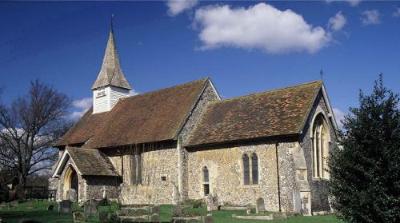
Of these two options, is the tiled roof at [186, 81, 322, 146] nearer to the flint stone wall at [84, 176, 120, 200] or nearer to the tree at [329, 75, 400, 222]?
the flint stone wall at [84, 176, 120, 200]

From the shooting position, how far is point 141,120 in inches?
1548

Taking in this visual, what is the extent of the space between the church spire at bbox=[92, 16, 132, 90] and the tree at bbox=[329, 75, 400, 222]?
32.2 meters

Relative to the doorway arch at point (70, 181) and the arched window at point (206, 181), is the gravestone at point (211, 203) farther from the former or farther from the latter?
the doorway arch at point (70, 181)

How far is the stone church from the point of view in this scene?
30.1 meters

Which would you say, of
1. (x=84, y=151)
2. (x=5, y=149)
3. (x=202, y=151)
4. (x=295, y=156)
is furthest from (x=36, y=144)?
(x=295, y=156)

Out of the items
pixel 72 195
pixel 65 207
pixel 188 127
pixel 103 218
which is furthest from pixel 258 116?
pixel 72 195

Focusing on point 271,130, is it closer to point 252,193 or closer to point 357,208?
point 252,193

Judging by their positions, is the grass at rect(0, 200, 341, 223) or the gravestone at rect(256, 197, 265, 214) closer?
the grass at rect(0, 200, 341, 223)

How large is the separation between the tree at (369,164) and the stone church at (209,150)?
467 inches

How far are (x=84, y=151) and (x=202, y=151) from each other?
10.3 metres

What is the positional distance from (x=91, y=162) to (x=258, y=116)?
45.1ft

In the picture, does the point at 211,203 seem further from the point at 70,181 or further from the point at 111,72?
the point at 111,72

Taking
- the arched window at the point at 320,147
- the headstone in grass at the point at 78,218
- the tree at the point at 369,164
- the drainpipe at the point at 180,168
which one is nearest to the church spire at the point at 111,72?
the drainpipe at the point at 180,168

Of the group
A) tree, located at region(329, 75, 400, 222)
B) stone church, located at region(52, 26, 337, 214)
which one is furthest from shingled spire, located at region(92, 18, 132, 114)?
tree, located at region(329, 75, 400, 222)
